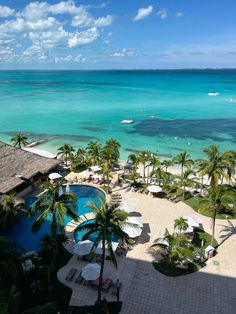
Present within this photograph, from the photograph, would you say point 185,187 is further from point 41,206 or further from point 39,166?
point 41,206

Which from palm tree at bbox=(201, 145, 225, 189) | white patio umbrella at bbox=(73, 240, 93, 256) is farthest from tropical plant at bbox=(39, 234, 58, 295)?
palm tree at bbox=(201, 145, 225, 189)

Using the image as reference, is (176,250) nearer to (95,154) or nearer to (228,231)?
(228,231)

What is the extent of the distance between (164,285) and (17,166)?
21456mm

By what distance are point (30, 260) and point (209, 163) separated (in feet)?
52.6

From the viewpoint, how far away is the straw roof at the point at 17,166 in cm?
2942

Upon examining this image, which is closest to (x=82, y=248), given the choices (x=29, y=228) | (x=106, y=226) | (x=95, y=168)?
(x=106, y=226)

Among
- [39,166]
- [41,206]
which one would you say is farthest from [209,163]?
[39,166]

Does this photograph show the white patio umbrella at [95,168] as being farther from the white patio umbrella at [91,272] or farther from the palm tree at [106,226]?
the palm tree at [106,226]

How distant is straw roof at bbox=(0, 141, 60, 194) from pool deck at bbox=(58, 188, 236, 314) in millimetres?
11912

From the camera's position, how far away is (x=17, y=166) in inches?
1296

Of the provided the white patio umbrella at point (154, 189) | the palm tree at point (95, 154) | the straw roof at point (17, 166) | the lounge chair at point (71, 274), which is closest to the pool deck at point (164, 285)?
the lounge chair at point (71, 274)

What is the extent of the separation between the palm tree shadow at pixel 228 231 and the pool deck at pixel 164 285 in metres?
0.17

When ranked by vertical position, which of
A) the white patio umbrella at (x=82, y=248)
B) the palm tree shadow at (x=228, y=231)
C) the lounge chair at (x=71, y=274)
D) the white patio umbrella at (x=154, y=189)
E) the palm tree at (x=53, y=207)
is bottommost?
the palm tree shadow at (x=228, y=231)

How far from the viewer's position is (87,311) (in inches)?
672
